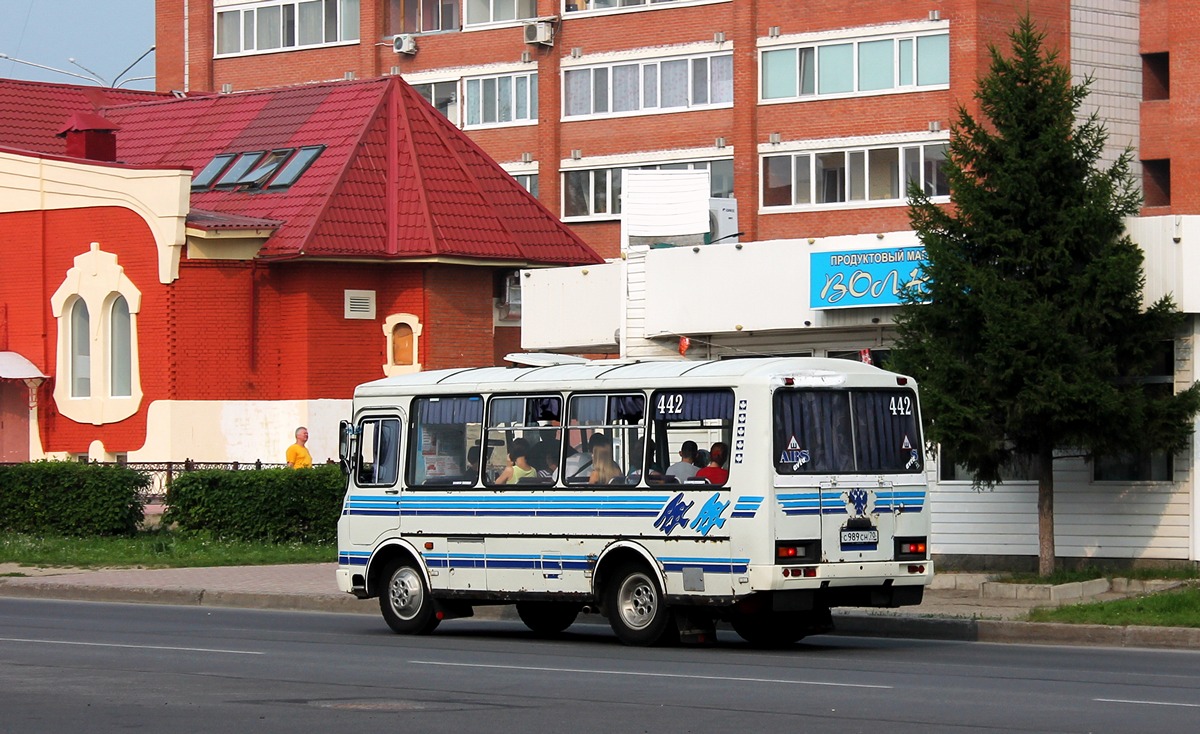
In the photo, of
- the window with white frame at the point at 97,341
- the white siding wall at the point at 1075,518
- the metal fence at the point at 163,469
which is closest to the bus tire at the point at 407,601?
the white siding wall at the point at 1075,518

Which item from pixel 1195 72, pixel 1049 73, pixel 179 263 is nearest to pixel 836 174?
pixel 1195 72

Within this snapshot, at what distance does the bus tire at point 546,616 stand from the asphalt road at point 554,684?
0.27 meters

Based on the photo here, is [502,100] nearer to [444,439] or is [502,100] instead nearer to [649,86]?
[649,86]

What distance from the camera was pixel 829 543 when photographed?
56.0 feet

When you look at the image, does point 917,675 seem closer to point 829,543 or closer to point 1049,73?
point 829,543

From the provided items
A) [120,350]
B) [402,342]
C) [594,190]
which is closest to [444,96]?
[594,190]

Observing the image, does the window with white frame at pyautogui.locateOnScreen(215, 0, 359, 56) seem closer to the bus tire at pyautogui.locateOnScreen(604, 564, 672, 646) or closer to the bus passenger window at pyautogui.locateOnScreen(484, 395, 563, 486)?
the bus passenger window at pyautogui.locateOnScreen(484, 395, 563, 486)

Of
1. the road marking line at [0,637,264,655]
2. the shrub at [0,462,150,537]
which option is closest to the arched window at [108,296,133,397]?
the shrub at [0,462,150,537]

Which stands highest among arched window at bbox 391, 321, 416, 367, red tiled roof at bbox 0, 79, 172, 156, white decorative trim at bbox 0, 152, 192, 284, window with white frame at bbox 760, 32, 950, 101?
window with white frame at bbox 760, 32, 950, 101

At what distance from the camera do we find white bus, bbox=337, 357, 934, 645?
16984 mm

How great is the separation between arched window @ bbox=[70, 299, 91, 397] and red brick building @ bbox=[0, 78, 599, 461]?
0.15 ft

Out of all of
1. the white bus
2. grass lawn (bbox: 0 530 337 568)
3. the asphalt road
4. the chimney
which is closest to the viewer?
the asphalt road

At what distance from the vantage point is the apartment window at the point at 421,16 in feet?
202

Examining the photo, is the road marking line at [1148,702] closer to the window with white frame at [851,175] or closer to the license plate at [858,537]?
the license plate at [858,537]
